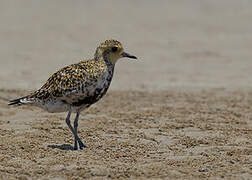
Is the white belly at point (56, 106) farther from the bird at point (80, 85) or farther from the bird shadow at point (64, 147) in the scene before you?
the bird shadow at point (64, 147)

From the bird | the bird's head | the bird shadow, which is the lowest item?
the bird shadow

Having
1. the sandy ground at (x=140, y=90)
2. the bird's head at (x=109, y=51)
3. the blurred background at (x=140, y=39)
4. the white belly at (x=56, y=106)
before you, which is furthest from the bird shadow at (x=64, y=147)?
the blurred background at (x=140, y=39)

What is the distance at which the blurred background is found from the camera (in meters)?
18.3

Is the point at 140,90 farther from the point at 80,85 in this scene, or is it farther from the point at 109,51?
the point at 80,85

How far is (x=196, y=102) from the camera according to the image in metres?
13.5

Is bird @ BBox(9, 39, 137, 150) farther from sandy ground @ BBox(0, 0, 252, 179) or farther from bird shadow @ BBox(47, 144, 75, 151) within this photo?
sandy ground @ BBox(0, 0, 252, 179)

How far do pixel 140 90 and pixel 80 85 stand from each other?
7.55 metres

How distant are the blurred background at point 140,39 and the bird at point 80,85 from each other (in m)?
7.30

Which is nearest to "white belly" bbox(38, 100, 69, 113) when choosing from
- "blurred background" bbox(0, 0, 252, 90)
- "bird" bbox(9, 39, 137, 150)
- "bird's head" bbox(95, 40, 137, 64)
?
"bird" bbox(9, 39, 137, 150)

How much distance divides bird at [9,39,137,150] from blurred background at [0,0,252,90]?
287 inches

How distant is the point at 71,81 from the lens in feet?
27.1

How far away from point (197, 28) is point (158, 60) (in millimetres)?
6173

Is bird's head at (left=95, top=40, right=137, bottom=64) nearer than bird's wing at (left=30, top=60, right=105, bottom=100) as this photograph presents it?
No

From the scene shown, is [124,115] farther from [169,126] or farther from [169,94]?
[169,94]
